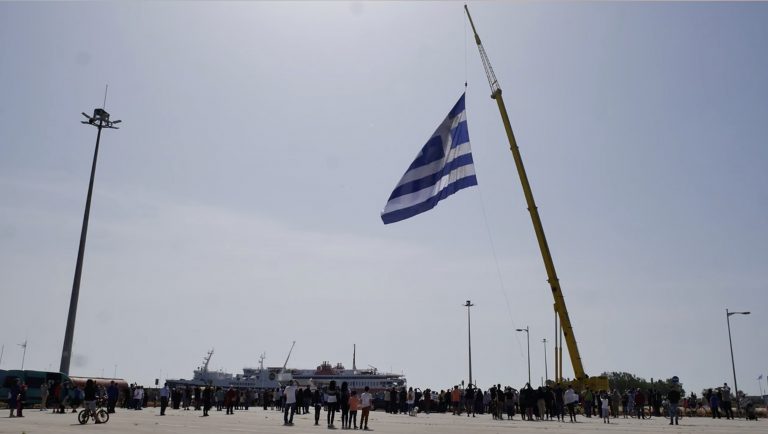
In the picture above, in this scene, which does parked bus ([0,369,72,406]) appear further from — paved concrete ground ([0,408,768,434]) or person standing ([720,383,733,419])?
person standing ([720,383,733,419])

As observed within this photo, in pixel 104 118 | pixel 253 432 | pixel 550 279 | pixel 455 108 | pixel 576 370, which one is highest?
pixel 104 118

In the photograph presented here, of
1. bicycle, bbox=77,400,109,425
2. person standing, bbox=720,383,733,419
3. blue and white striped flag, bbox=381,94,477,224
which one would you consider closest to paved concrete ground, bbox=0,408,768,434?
bicycle, bbox=77,400,109,425

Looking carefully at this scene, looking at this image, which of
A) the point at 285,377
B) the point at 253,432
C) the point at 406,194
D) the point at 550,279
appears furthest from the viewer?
the point at 285,377

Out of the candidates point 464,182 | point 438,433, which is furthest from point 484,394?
point 438,433

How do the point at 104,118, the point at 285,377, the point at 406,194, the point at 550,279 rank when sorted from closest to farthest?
the point at 406,194
the point at 550,279
the point at 104,118
the point at 285,377

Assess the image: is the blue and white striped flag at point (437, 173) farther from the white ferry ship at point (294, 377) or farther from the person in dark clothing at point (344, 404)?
the white ferry ship at point (294, 377)

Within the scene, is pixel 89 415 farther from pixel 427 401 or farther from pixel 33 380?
pixel 427 401

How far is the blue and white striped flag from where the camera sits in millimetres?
24750

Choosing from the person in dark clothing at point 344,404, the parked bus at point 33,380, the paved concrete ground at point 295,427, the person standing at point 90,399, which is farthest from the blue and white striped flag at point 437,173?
the parked bus at point 33,380

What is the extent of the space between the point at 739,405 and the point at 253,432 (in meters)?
34.1

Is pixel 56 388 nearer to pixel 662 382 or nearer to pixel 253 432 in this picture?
pixel 253 432

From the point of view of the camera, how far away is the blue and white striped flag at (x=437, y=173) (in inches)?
974

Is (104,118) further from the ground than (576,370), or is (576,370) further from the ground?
(104,118)

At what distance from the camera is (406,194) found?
2506cm
